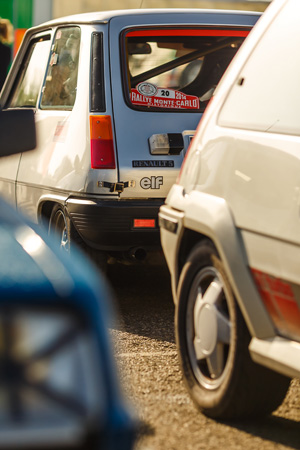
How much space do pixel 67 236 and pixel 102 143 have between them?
72 cm

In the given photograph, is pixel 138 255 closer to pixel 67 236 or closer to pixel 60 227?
pixel 67 236

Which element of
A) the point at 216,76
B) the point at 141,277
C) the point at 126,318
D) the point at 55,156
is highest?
the point at 216,76

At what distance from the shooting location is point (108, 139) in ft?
21.6

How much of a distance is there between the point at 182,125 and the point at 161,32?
70cm

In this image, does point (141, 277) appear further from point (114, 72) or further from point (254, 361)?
point (254, 361)

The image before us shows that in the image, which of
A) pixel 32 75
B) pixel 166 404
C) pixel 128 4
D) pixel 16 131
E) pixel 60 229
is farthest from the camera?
pixel 128 4

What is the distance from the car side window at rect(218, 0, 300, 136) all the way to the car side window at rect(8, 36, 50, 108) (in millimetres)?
3663

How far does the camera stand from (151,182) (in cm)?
655

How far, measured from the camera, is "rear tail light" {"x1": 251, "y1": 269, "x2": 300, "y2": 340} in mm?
3691

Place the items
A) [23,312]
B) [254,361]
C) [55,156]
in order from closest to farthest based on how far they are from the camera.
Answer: [23,312], [254,361], [55,156]

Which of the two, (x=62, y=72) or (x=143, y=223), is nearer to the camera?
(x=143, y=223)

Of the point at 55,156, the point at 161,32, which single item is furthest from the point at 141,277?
the point at 161,32

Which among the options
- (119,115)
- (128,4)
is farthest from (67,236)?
(128,4)

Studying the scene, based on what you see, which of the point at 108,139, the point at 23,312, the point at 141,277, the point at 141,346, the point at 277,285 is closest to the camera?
the point at 23,312
